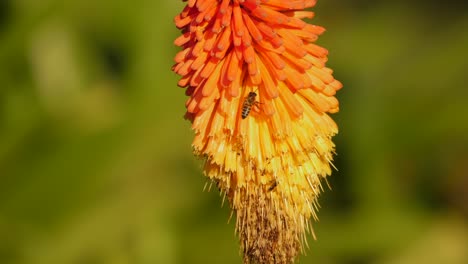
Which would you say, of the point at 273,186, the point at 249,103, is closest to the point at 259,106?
the point at 249,103

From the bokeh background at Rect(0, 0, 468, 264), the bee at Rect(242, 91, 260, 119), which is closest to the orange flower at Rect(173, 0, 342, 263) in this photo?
the bee at Rect(242, 91, 260, 119)

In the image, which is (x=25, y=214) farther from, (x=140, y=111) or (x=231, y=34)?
(x=231, y=34)

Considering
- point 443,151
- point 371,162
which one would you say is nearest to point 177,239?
point 371,162

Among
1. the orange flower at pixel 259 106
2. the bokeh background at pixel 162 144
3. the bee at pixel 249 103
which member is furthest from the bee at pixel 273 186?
the bokeh background at pixel 162 144

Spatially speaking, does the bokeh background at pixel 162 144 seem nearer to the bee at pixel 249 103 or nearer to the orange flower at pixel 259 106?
the orange flower at pixel 259 106

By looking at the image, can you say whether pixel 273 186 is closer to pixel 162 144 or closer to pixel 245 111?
pixel 245 111

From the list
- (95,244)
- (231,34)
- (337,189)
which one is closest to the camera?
(231,34)

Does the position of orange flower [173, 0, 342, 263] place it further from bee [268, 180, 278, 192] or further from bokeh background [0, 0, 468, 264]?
bokeh background [0, 0, 468, 264]
